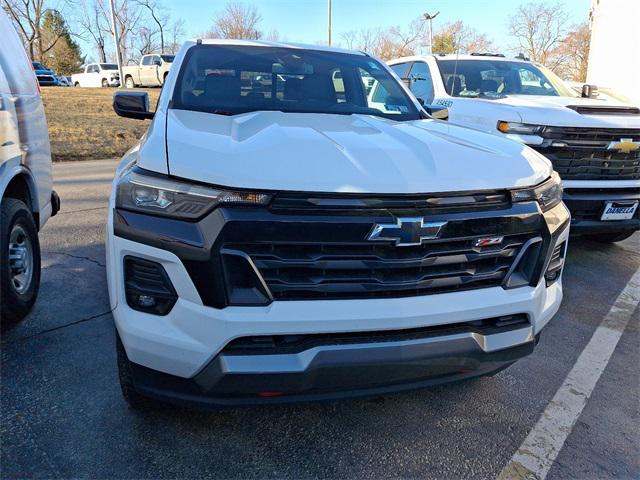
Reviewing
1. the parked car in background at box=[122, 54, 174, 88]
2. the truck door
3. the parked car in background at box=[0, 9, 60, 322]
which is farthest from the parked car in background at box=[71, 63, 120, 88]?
the parked car in background at box=[0, 9, 60, 322]

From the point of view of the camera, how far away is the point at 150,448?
6.79 feet

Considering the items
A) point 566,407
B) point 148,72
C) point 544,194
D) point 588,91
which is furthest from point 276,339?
point 148,72

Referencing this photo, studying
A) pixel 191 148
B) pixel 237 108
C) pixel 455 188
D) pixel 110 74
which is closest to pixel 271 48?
pixel 237 108

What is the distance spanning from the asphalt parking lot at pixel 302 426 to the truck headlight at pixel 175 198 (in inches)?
41.9

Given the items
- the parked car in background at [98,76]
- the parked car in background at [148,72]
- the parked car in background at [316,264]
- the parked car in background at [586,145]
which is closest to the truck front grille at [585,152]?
the parked car in background at [586,145]

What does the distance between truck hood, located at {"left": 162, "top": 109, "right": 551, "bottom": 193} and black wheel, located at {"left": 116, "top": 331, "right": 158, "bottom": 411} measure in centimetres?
80

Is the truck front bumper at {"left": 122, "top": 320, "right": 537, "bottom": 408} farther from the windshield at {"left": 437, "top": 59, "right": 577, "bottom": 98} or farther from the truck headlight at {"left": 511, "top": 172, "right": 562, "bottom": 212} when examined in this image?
Answer: the windshield at {"left": 437, "top": 59, "right": 577, "bottom": 98}

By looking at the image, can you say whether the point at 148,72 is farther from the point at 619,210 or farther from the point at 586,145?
the point at 619,210

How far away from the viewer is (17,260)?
3.18 metres

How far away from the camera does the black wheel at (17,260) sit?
9.57 feet

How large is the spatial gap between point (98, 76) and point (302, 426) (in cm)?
3846

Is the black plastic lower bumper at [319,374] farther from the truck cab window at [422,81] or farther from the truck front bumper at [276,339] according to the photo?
the truck cab window at [422,81]

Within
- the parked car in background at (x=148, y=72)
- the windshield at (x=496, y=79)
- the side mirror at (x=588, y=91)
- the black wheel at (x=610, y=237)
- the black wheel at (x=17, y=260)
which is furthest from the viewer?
the parked car in background at (x=148, y=72)

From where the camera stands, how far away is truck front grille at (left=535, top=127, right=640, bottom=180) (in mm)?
4211
